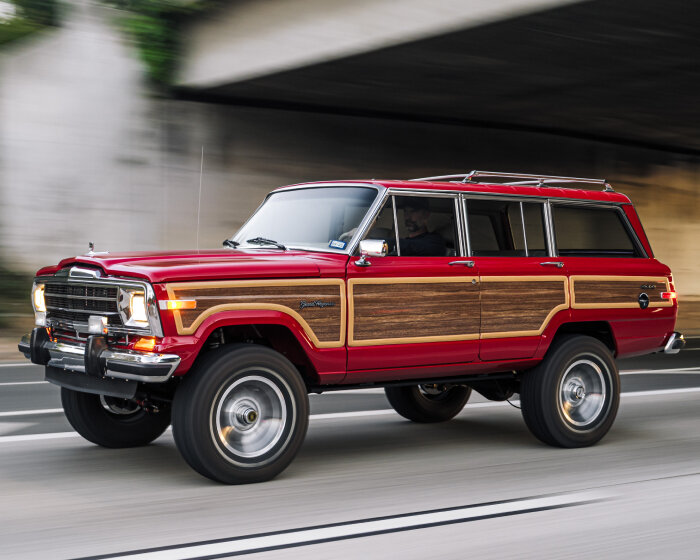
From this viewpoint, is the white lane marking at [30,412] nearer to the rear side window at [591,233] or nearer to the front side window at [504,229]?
the front side window at [504,229]

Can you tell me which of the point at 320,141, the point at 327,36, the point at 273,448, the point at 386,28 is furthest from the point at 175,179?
the point at 273,448

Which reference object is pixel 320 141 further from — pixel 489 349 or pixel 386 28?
pixel 489 349

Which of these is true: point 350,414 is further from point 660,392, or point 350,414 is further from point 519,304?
point 660,392

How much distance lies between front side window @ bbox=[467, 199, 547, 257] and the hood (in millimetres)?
1255

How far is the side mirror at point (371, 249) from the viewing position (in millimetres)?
6422

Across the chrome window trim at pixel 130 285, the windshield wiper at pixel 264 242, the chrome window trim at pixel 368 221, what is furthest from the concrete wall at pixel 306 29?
the chrome window trim at pixel 130 285

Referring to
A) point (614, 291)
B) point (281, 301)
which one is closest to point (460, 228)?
point (614, 291)

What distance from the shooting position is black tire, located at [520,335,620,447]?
7.51 m

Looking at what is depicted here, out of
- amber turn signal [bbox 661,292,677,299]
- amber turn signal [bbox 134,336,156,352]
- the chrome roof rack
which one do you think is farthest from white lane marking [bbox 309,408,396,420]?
amber turn signal [bbox 134,336,156,352]

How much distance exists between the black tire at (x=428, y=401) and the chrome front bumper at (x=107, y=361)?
125 inches

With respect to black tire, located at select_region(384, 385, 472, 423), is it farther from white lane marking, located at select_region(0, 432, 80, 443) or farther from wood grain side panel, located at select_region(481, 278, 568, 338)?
white lane marking, located at select_region(0, 432, 80, 443)

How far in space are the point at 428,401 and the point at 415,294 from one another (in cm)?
214

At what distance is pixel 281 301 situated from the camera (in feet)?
20.4

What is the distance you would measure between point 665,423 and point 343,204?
3.87 m
